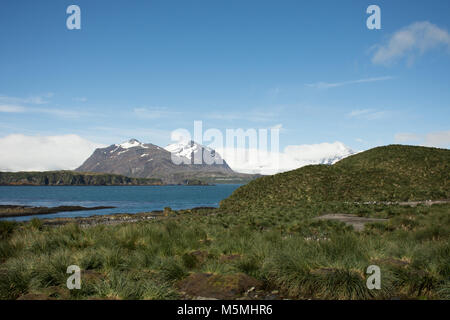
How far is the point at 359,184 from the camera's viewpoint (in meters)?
43.1

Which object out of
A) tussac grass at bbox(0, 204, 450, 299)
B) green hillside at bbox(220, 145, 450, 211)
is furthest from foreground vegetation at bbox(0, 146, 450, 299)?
green hillside at bbox(220, 145, 450, 211)

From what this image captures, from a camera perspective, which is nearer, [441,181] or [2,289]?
[2,289]

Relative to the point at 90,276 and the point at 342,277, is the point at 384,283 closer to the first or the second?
the point at 342,277

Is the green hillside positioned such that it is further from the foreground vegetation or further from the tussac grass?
the tussac grass

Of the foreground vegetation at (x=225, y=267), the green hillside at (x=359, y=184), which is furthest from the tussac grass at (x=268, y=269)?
the green hillside at (x=359, y=184)

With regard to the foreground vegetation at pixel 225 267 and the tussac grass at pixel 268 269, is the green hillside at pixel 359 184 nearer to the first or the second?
the foreground vegetation at pixel 225 267

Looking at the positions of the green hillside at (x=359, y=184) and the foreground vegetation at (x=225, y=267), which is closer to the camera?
the foreground vegetation at (x=225, y=267)

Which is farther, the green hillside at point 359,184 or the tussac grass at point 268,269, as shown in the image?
the green hillside at point 359,184

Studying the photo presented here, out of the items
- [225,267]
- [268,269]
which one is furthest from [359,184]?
[225,267]

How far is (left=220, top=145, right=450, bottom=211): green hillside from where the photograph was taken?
38844 mm

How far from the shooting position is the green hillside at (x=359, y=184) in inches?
1529
